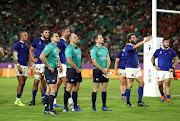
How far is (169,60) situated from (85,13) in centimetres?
2568

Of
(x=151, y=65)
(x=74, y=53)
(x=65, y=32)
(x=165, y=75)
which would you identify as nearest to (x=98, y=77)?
(x=74, y=53)

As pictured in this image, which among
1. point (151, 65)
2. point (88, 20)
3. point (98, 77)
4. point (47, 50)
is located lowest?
point (98, 77)

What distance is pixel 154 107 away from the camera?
11.9m

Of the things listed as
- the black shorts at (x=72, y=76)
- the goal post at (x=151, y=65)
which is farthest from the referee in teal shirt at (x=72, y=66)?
the goal post at (x=151, y=65)

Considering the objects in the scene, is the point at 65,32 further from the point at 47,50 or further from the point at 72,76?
the point at 47,50

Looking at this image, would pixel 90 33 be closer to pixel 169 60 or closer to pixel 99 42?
pixel 169 60

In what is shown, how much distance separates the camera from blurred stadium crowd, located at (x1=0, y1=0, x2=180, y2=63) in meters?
34.4

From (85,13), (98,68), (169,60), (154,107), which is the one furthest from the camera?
(85,13)

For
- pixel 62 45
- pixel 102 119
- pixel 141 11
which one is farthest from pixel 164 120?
pixel 141 11

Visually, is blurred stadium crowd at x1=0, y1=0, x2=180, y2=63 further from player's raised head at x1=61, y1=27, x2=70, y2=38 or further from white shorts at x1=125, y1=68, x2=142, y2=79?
player's raised head at x1=61, y1=27, x2=70, y2=38

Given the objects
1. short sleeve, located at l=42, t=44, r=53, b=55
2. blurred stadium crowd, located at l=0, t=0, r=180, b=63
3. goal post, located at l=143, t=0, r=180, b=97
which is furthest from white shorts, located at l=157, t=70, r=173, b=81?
blurred stadium crowd, located at l=0, t=0, r=180, b=63

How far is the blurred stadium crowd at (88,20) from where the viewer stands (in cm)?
3444

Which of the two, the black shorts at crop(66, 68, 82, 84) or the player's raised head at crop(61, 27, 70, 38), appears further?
the player's raised head at crop(61, 27, 70, 38)

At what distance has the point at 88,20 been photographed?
38250 mm
